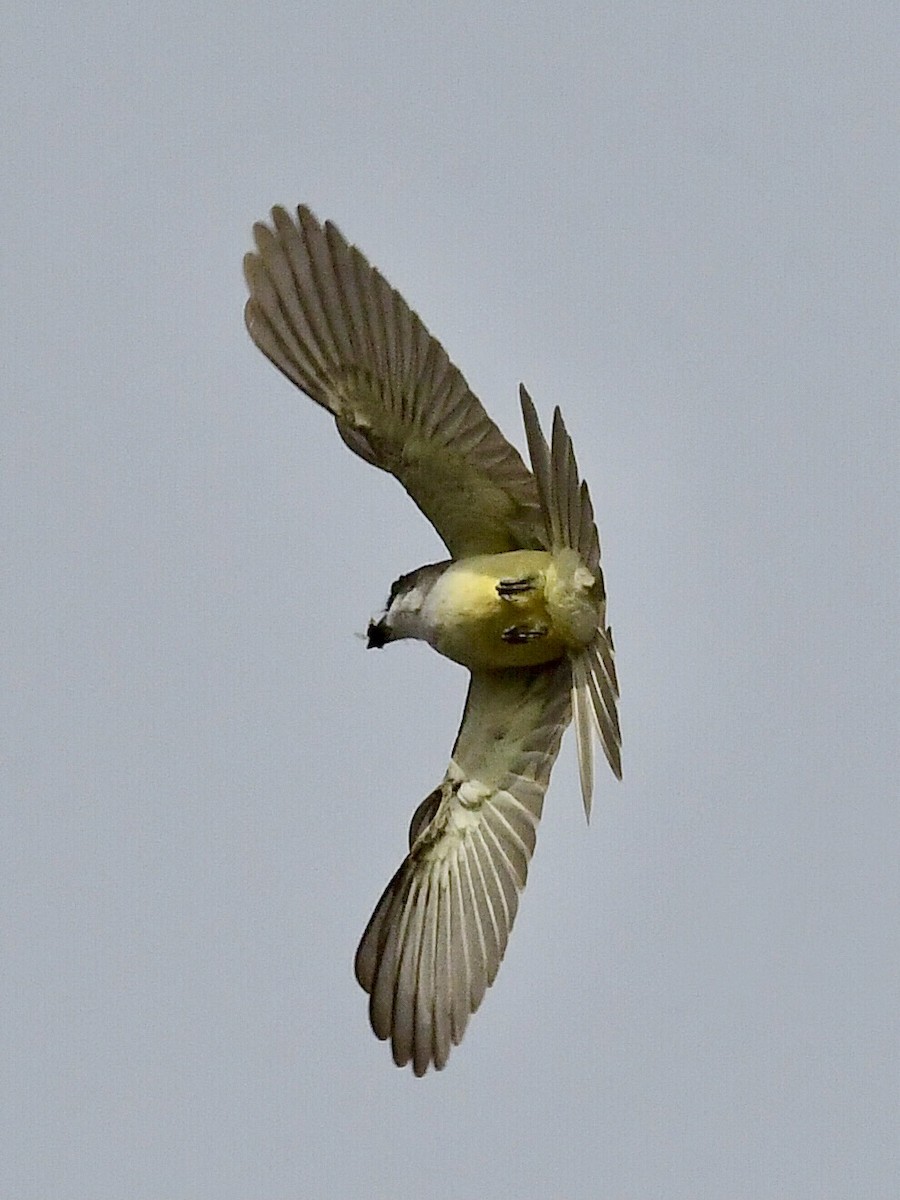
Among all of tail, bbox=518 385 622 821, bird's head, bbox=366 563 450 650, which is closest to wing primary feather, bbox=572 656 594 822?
tail, bbox=518 385 622 821

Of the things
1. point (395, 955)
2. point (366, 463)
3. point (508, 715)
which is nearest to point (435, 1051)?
point (395, 955)

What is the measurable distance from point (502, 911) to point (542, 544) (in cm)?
126

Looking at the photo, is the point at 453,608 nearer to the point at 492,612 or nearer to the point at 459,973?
the point at 492,612

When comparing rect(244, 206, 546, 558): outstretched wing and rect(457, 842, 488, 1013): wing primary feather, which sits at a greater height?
rect(244, 206, 546, 558): outstretched wing

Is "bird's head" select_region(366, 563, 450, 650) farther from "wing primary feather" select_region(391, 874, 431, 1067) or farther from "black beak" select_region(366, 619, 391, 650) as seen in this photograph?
"wing primary feather" select_region(391, 874, 431, 1067)

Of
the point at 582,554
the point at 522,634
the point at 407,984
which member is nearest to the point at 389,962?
the point at 407,984

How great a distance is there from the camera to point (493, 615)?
9.91 m

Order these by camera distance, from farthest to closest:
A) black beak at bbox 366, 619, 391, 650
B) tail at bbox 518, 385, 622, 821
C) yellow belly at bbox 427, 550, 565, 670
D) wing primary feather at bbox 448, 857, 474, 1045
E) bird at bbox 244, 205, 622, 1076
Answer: black beak at bbox 366, 619, 391, 650 < wing primary feather at bbox 448, 857, 474, 1045 < yellow belly at bbox 427, 550, 565, 670 < bird at bbox 244, 205, 622, 1076 < tail at bbox 518, 385, 622, 821

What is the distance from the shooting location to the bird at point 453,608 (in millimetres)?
9695

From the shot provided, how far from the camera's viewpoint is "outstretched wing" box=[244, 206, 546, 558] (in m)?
9.73

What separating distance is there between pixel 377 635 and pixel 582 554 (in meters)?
1.45

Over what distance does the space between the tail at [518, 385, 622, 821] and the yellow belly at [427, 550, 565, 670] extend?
179 millimetres

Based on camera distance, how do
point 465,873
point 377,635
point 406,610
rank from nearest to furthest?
point 465,873 < point 406,610 < point 377,635

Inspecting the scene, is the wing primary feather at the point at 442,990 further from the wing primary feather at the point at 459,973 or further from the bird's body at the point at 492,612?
the bird's body at the point at 492,612
